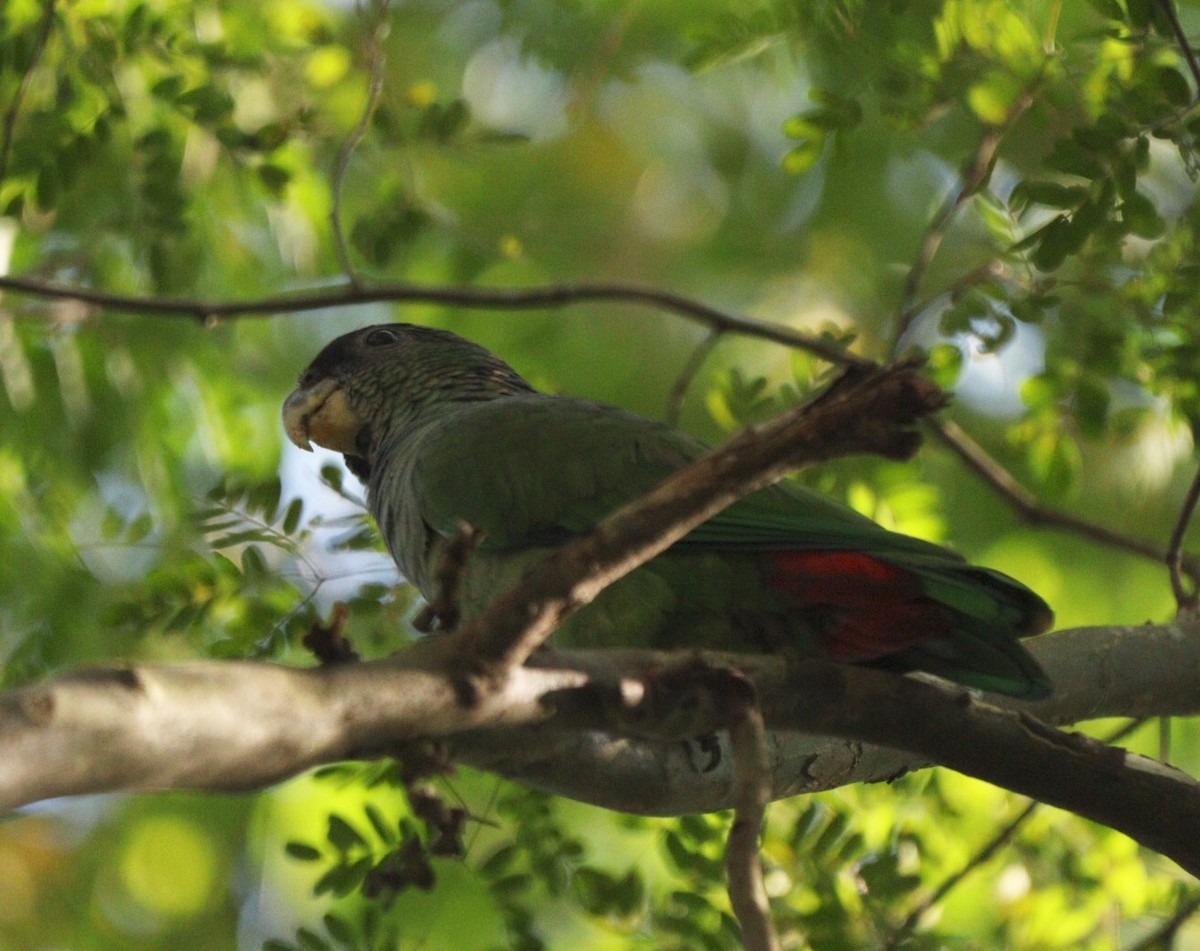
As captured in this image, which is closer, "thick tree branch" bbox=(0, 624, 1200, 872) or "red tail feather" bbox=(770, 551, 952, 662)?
"thick tree branch" bbox=(0, 624, 1200, 872)

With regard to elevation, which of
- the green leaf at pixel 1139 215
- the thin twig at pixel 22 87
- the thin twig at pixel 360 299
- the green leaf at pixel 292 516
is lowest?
the green leaf at pixel 292 516

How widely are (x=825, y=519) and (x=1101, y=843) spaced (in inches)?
73.8

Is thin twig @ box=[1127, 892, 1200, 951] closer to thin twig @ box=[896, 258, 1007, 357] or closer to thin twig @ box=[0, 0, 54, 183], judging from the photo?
thin twig @ box=[896, 258, 1007, 357]

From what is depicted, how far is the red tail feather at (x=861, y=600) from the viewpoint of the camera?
7.84ft

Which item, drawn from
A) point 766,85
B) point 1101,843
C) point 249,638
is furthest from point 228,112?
point 1101,843

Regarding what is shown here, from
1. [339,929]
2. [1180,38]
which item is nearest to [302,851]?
[339,929]

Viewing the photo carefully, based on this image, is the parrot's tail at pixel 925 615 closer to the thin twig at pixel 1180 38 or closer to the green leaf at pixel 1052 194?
the green leaf at pixel 1052 194

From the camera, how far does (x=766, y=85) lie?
5.84 m

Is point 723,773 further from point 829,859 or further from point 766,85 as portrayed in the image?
point 766,85

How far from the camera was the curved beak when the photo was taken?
12.3 ft

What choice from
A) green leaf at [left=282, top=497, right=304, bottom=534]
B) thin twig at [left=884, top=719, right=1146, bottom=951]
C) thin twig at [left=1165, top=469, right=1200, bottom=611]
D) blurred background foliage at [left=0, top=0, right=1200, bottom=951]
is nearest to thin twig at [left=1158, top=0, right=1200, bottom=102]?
blurred background foliage at [left=0, top=0, right=1200, bottom=951]

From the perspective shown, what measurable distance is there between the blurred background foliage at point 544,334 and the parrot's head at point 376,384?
15 cm

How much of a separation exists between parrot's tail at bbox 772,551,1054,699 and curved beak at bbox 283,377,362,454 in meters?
1.66

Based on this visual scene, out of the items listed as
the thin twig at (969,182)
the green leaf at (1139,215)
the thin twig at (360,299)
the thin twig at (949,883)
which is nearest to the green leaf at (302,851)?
the thin twig at (360,299)
